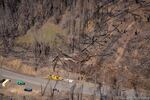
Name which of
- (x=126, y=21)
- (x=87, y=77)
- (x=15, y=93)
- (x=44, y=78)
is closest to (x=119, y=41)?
(x=126, y=21)

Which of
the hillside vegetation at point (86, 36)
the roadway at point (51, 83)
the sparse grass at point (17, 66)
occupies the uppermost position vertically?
the hillside vegetation at point (86, 36)

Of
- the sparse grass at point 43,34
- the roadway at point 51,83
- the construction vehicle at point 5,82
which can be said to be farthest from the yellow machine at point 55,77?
the sparse grass at point 43,34

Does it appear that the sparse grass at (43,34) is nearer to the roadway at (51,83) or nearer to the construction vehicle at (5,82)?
the roadway at (51,83)

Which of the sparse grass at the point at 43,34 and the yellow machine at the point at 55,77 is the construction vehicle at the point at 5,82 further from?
the sparse grass at the point at 43,34

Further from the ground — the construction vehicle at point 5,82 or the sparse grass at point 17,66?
the sparse grass at point 17,66

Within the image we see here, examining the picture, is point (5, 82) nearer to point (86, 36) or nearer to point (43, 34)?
point (43, 34)

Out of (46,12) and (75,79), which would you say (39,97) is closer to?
(75,79)

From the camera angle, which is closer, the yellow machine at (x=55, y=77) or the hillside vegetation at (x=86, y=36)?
the hillside vegetation at (x=86, y=36)

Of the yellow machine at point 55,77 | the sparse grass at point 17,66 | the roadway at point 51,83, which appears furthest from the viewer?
the sparse grass at point 17,66

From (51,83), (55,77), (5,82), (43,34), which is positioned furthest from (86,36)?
(5,82)

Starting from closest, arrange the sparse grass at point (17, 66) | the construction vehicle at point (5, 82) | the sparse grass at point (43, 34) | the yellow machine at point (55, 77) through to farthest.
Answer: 1. the construction vehicle at point (5, 82)
2. the yellow machine at point (55, 77)
3. the sparse grass at point (17, 66)
4. the sparse grass at point (43, 34)

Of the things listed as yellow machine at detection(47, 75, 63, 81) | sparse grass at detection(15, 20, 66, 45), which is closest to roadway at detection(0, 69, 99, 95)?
yellow machine at detection(47, 75, 63, 81)
